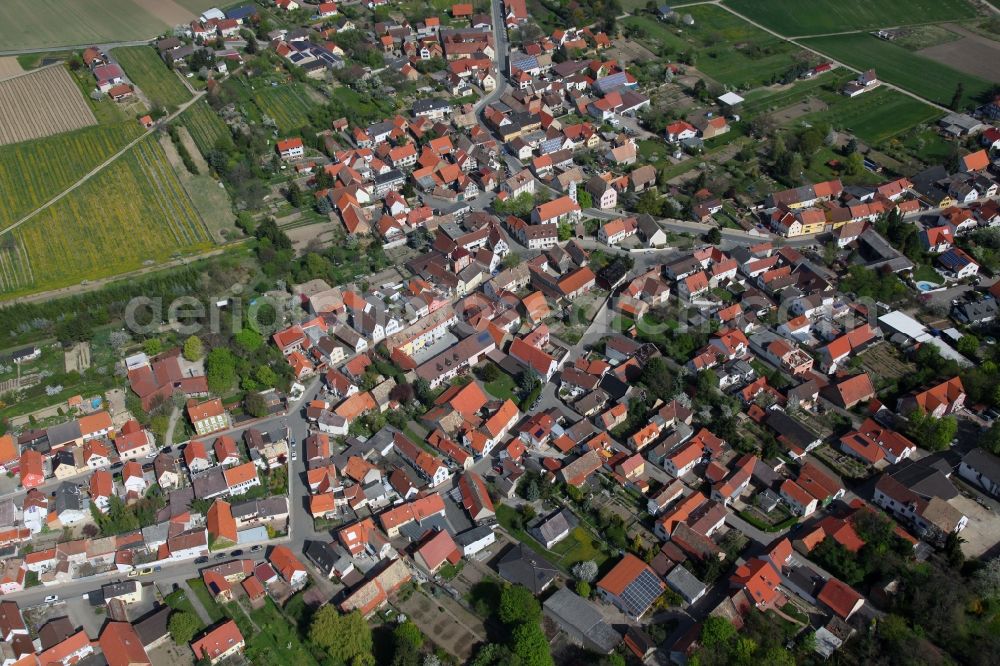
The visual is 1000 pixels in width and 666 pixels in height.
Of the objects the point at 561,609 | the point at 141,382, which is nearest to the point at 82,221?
the point at 141,382

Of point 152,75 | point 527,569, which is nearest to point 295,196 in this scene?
point 152,75

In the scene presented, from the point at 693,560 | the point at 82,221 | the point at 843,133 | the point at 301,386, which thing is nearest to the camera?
the point at 693,560

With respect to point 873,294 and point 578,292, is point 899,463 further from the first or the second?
point 578,292

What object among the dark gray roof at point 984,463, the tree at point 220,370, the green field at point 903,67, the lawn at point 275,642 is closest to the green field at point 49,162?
the tree at point 220,370

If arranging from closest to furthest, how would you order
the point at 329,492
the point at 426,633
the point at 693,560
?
the point at 426,633 < the point at 693,560 < the point at 329,492

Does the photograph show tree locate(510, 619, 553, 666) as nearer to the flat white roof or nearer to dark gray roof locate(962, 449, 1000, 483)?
dark gray roof locate(962, 449, 1000, 483)

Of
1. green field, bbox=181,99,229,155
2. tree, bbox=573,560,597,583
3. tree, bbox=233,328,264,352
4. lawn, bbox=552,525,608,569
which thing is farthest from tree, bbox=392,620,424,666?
green field, bbox=181,99,229,155

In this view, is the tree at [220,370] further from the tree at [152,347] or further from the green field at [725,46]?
the green field at [725,46]
